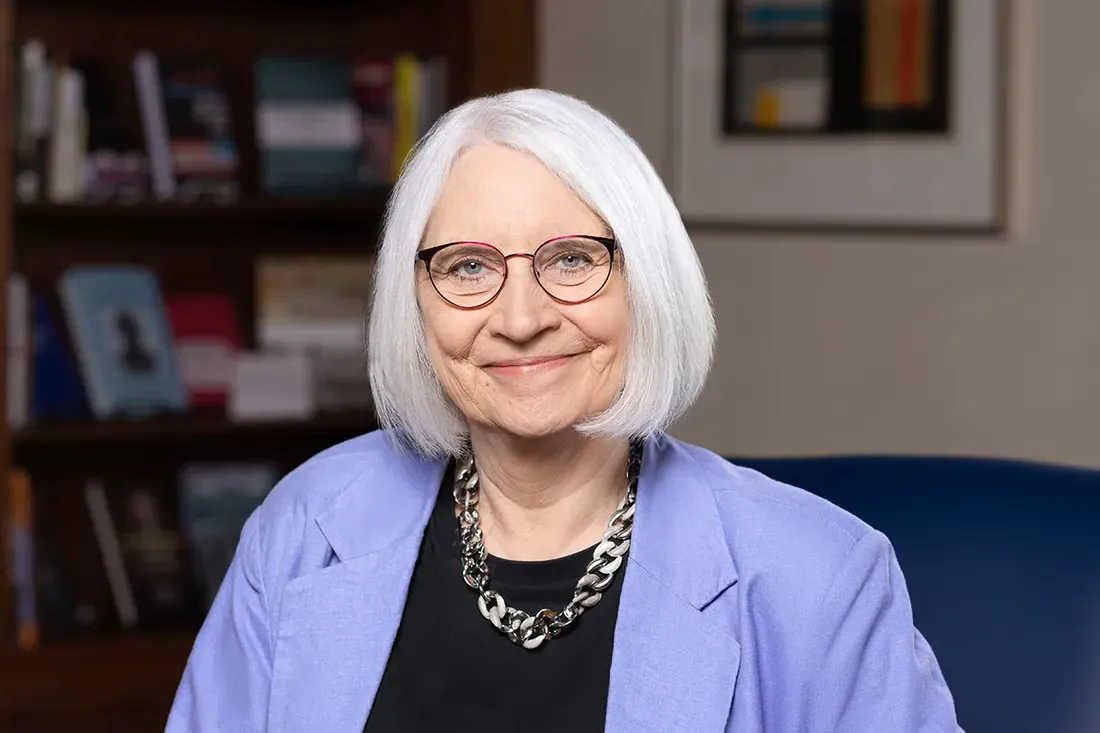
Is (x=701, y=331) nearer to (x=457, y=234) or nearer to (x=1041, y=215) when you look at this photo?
(x=457, y=234)

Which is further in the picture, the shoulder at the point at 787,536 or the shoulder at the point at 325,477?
the shoulder at the point at 325,477

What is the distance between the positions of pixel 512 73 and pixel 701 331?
7.49 feet

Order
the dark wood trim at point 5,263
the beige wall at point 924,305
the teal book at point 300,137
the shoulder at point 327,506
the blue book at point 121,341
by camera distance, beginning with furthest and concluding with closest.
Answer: the teal book at point 300,137 < the blue book at point 121,341 < the dark wood trim at point 5,263 < the beige wall at point 924,305 < the shoulder at point 327,506

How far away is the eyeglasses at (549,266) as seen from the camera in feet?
4.65

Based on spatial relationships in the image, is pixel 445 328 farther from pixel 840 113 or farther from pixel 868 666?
pixel 840 113

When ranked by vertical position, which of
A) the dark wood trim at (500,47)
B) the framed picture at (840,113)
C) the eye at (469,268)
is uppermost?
the dark wood trim at (500,47)

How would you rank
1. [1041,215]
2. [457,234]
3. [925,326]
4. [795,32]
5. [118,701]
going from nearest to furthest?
1. [457,234]
2. [1041,215]
3. [925,326]
4. [795,32]
5. [118,701]

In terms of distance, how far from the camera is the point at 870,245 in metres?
2.96

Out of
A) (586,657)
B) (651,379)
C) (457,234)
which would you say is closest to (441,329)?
(457,234)

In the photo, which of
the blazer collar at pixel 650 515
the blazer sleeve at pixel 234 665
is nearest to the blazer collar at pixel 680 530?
the blazer collar at pixel 650 515

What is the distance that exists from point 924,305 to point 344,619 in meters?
1.64

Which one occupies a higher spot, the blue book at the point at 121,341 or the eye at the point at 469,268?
the eye at the point at 469,268

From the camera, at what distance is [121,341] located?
3.47m

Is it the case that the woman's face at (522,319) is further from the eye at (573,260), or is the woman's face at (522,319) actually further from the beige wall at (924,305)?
the beige wall at (924,305)
